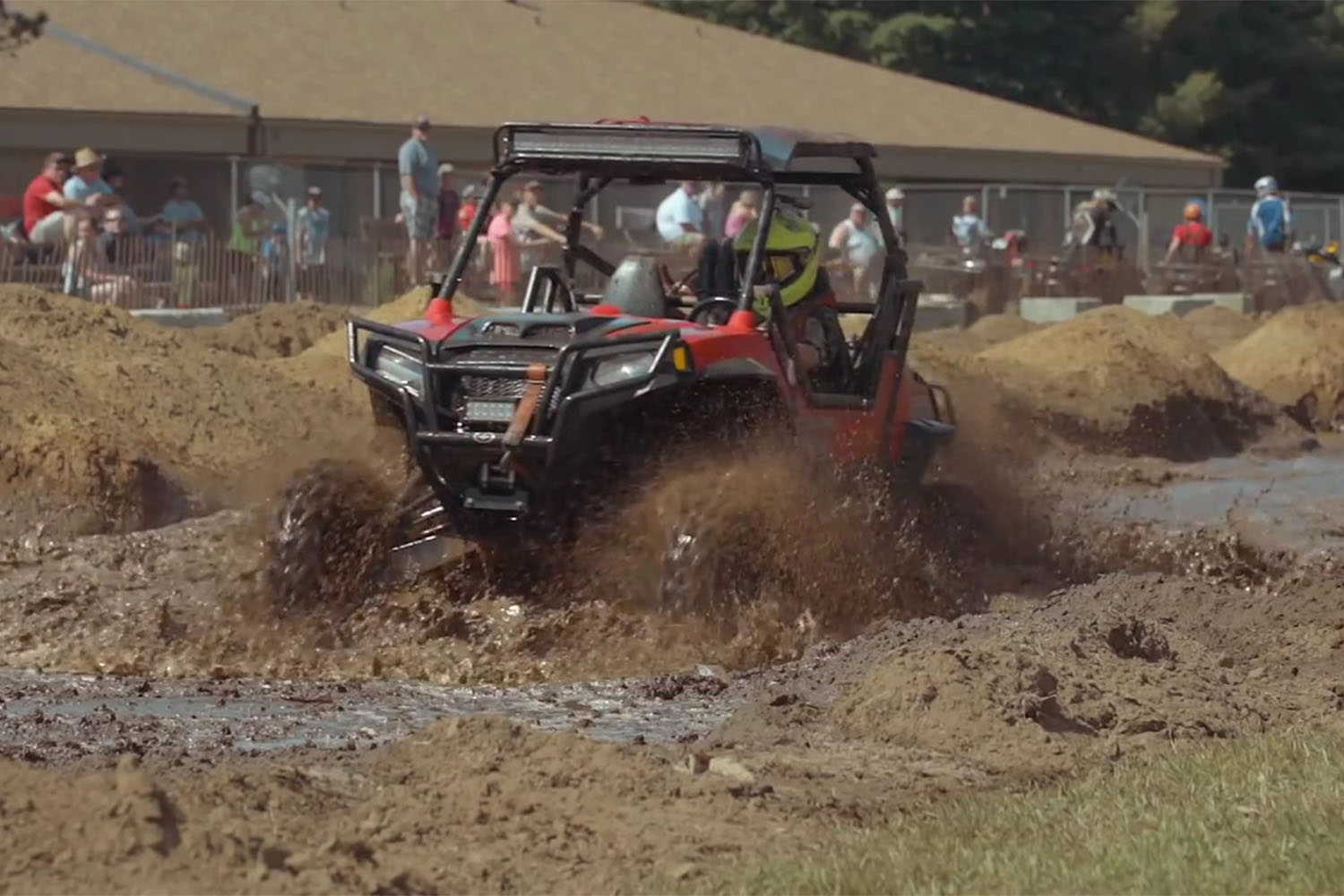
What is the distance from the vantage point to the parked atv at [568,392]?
10023mm

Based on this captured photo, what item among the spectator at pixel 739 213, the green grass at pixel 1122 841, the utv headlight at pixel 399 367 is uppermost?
the spectator at pixel 739 213

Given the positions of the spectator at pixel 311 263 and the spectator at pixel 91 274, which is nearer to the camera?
the spectator at pixel 91 274

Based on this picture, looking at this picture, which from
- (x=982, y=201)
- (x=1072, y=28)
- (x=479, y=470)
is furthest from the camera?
(x=1072, y=28)

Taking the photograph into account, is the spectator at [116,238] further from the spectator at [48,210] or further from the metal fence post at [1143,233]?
the metal fence post at [1143,233]

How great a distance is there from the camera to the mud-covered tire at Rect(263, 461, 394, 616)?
1046cm

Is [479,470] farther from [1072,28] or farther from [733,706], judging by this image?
[1072,28]

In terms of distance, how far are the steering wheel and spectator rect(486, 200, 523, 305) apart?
31.2 ft

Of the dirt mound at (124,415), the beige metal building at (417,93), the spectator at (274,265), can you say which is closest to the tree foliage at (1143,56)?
the beige metal building at (417,93)

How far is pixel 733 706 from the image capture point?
914cm

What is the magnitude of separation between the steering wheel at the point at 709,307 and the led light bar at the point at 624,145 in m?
0.62

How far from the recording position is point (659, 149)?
1091 cm

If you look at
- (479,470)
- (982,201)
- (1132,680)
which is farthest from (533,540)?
(982,201)

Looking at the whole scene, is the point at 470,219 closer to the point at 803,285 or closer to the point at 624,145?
the point at 803,285

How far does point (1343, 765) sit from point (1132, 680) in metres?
1.43
